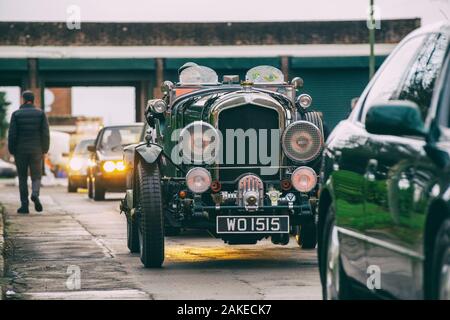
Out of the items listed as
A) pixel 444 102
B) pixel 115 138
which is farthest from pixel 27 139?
pixel 444 102

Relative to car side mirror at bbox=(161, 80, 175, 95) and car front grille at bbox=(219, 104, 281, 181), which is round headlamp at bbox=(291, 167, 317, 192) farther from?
car side mirror at bbox=(161, 80, 175, 95)

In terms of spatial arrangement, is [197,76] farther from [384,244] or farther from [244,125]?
[384,244]

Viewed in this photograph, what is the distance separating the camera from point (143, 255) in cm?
1218

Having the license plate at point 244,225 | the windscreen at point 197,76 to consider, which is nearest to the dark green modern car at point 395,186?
the license plate at point 244,225

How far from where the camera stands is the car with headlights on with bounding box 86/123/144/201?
26.6 m

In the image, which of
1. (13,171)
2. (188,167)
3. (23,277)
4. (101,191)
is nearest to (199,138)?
(188,167)

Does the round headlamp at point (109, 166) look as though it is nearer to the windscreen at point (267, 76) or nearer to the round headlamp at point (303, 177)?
the windscreen at point (267, 76)

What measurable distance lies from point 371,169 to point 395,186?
0.57 meters

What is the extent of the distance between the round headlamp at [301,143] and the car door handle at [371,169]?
5.36 metres

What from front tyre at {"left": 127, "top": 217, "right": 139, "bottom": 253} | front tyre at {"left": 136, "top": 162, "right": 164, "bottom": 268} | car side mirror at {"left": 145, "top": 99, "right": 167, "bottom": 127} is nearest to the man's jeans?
car side mirror at {"left": 145, "top": 99, "right": 167, "bottom": 127}

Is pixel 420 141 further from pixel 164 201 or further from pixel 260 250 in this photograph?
pixel 260 250

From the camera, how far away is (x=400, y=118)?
20.0 feet

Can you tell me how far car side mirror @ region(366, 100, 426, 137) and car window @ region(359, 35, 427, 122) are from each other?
3.18 feet

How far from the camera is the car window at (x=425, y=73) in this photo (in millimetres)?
6563
